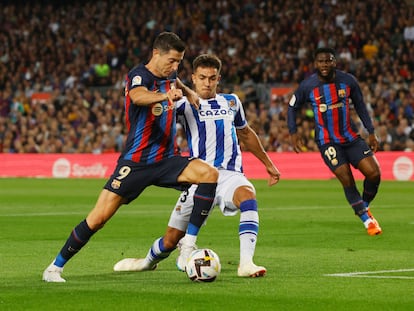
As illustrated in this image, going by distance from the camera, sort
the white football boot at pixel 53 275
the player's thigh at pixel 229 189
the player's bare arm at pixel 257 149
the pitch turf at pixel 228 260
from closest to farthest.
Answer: the pitch turf at pixel 228 260 → the white football boot at pixel 53 275 → the player's thigh at pixel 229 189 → the player's bare arm at pixel 257 149

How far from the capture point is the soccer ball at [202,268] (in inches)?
337

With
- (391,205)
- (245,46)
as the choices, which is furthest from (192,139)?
(245,46)

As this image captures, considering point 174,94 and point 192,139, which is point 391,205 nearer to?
point 192,139

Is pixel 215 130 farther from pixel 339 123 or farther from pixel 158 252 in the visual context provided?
pixel 339 123

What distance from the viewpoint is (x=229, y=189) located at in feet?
30.8

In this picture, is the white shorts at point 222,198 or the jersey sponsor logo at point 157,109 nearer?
the jersey sponsor logo at point 157,109

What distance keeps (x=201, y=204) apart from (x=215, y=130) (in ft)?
3.67

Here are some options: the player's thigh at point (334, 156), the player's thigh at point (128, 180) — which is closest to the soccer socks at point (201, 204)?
the player's thigh at point (128, 180)

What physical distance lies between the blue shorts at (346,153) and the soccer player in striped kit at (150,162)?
534 cm

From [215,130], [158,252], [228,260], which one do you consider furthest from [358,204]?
[158,252]

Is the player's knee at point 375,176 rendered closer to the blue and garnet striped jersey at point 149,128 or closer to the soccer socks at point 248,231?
the soccer socks at point 248,231

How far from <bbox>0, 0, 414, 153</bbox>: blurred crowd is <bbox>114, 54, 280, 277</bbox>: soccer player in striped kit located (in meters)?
18.3

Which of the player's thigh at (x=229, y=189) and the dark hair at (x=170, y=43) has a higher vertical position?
the dark hair at (x=170, y=43)

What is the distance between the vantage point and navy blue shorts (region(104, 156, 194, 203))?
893cm
